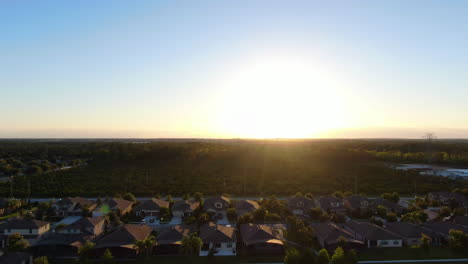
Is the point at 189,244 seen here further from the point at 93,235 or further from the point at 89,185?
the point at 89,185

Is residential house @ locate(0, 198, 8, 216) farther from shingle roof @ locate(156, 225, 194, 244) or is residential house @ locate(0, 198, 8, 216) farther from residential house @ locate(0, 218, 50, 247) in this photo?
shingle roof @ locate(156, 225, 194, 244)

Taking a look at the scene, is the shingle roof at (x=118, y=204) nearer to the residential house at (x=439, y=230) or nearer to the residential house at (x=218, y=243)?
the residential house at (x=218, y=243)

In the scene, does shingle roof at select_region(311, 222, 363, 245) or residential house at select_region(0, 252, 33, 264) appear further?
shingle roof at select_region(311, 222, 363, 245)

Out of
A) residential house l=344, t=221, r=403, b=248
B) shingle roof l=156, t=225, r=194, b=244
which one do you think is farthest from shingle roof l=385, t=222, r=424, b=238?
shingle roof l=156, t=225, r=194, b=244

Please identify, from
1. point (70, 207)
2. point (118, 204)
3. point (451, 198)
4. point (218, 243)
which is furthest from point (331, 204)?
point (70, 207)

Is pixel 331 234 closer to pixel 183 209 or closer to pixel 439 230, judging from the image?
pixel 439 230

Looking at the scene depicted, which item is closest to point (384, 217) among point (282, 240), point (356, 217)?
point (356, 217)

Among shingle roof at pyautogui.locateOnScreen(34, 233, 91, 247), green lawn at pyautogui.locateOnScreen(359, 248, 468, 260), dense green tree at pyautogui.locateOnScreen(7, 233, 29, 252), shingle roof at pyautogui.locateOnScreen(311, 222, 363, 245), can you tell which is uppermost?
shingle roof at pyautogui.locateOnScreen(311, 222, 363, 245)
